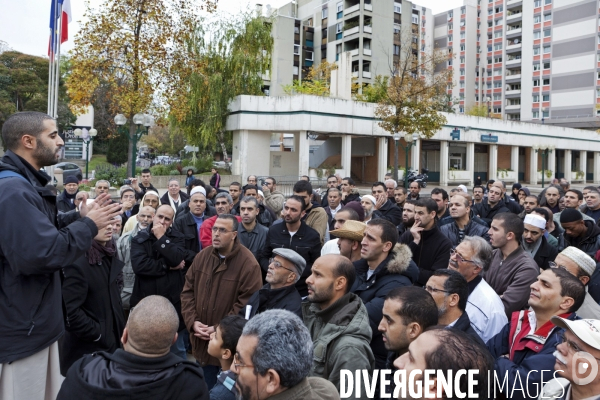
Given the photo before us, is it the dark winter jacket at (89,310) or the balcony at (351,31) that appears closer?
the dark winter jacket at (89,310)

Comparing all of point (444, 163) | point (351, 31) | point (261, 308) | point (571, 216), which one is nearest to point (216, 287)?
point (261, 308)

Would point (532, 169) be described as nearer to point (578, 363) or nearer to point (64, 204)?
point (64, 204)

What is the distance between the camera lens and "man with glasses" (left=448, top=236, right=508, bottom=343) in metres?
3.78

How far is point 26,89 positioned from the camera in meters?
46.1

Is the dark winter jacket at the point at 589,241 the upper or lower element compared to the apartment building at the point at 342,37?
lower

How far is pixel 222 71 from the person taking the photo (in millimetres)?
32094

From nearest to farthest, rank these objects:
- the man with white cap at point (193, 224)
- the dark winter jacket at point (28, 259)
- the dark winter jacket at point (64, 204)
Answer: the dark winter jacket at point (28, 259), the man with white cap at point (193, 224), the dark winter jacket at point (64, 204)

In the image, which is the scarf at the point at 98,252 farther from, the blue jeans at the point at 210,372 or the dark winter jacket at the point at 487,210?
the dark winter jacket at the point at 487,210

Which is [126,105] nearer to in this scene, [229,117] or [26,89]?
[229,117]

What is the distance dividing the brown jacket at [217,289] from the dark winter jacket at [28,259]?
1.59m

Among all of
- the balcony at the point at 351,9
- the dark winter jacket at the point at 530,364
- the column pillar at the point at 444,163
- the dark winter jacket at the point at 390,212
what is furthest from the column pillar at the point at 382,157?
the dark winter jacket at the point at 530,364

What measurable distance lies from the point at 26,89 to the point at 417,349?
52.3 m

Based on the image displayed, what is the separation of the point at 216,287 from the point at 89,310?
1100 mm

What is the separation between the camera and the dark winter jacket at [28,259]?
2.78 meters
